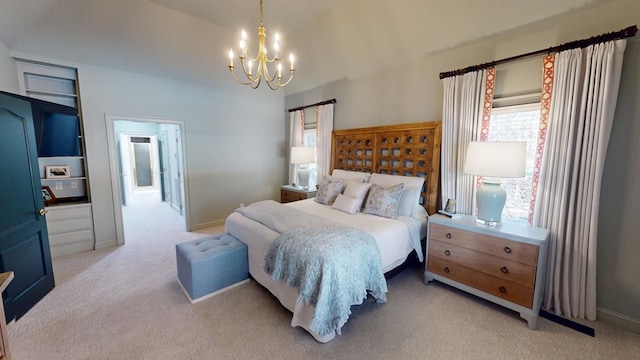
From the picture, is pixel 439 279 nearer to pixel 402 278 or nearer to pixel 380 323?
pixel 402 278

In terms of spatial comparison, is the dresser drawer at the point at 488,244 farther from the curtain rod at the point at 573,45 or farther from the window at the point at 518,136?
the curtain rod at the point at 573,45

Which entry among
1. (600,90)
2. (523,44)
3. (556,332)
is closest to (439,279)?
(556,332)

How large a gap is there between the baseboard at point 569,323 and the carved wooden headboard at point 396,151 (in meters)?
1.40

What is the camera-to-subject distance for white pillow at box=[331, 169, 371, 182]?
12.2ft

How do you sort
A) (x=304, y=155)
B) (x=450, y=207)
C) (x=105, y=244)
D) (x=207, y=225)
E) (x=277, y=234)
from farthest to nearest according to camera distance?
(x=207, y=225) → (x=304, y=155) → (x=105, y=244) → (x=450, y=207) → (x=277, y=234)

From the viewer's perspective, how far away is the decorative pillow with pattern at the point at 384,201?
9.65 feet

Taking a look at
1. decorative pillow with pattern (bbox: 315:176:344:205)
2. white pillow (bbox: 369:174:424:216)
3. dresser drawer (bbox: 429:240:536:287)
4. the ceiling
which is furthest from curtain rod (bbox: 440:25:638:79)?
decorative pillow with pattern (bbox: 315:176:344:205)

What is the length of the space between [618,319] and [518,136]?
1828mm

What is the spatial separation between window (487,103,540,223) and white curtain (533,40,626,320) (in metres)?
0.20

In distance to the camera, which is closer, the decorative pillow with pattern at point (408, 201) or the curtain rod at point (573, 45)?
the curtain rod at point (573, 45)

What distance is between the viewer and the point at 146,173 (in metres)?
9.26

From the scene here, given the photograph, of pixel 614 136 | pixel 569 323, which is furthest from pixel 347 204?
pixel 614 136

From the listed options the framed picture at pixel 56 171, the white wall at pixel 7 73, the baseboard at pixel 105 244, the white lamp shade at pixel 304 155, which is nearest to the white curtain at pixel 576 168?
the white lamp shade at pixel 304 155

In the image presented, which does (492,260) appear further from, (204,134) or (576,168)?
(204,134)
